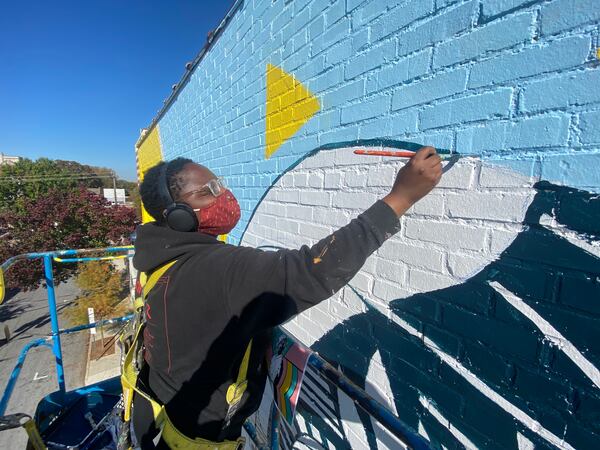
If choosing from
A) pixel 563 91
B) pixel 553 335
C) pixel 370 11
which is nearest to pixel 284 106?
pixel 370 11

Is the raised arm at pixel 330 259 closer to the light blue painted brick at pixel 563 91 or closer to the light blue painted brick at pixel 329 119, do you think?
the light blue painted brick at pixel 563 91

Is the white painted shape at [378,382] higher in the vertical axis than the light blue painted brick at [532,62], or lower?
lower

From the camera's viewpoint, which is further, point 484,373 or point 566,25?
point 484,373

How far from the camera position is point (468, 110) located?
1268 millimetres

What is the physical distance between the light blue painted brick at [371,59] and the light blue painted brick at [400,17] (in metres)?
0.05

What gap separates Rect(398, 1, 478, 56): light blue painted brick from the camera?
1.24 metres

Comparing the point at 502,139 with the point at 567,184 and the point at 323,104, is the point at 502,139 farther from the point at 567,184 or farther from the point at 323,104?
the point at 323,104

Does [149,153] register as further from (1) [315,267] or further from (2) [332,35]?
(1) [315,267]

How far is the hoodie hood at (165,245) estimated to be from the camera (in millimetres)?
1539

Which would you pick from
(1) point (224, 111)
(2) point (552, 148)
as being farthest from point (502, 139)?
(1) point (224, 111)

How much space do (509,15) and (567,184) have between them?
24.1 inches

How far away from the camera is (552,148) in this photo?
1.03m

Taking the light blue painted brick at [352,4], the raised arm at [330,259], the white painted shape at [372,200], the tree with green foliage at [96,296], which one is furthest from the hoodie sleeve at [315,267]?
the tree with green foliage at [96,296]

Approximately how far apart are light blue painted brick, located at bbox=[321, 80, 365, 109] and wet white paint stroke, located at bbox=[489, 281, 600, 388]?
1193mm
